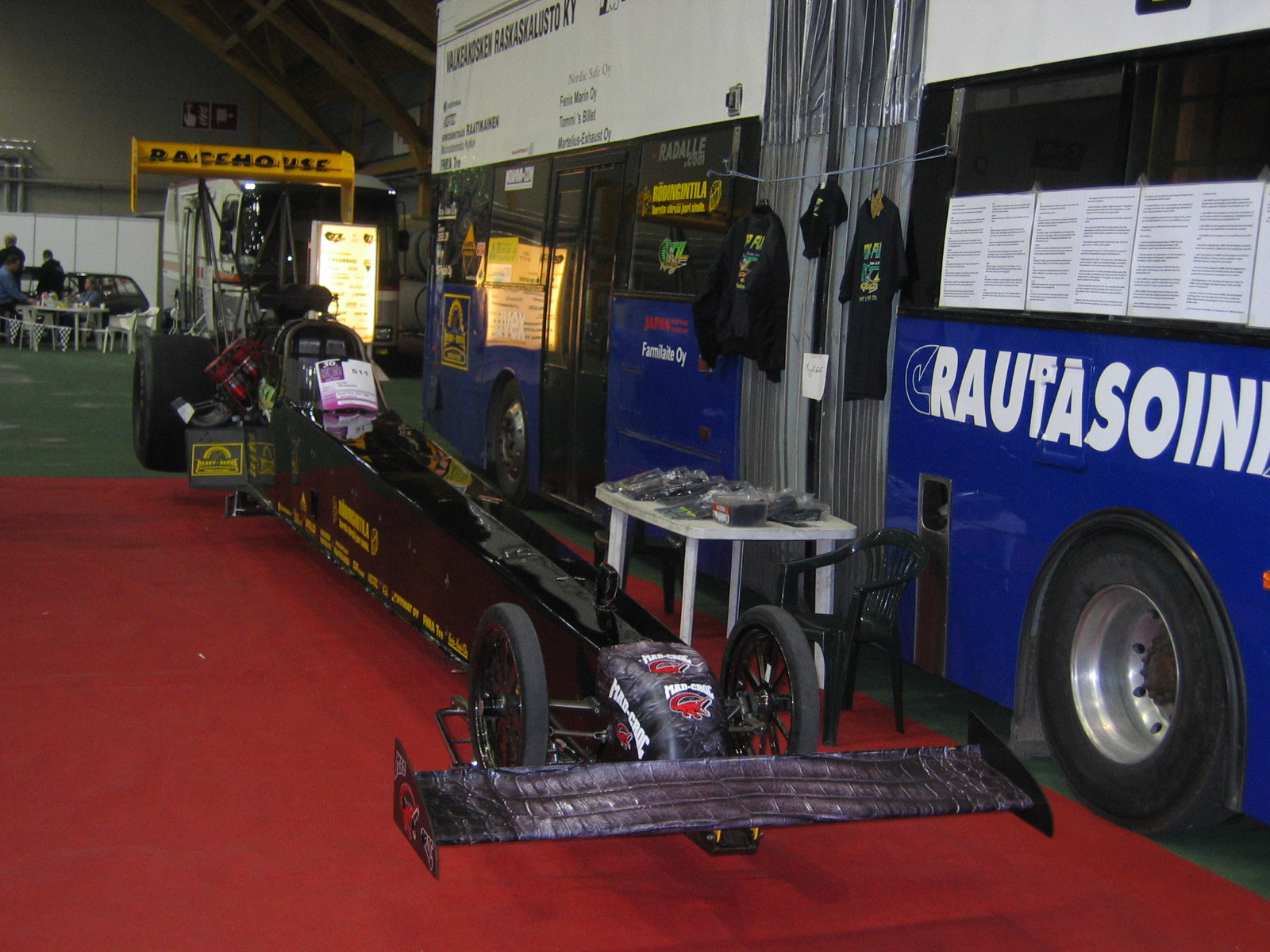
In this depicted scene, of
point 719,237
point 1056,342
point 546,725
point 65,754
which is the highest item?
point 719,237

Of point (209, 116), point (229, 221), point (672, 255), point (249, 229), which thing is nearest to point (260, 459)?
point (672, 255)

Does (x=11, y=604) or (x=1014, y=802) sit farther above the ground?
(x=1014, y=802)

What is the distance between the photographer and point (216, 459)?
702 centimetres

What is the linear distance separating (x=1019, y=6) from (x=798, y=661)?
222cm

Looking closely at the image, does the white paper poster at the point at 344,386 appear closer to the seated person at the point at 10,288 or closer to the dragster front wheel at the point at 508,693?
the dragster front wheel at the point at 508,693

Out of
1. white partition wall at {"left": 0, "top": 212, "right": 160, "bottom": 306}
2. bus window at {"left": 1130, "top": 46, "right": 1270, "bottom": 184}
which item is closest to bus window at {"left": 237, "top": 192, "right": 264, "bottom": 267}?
white partition wall at {"left": 0, "top": 212, "right": 160, "bottom": 306}

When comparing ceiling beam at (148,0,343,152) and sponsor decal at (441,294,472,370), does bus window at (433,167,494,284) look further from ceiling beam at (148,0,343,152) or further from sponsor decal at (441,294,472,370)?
ceiling beam at (148,0,343,152)

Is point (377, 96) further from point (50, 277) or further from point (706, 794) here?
point (706, 794)

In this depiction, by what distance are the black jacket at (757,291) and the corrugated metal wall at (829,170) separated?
0.15ft

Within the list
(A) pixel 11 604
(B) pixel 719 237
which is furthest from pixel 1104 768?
(A) pixel 11 604

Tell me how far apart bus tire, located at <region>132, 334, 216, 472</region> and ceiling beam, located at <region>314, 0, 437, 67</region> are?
36.8ft

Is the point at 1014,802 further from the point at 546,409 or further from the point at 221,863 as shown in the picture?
the point at 546,409

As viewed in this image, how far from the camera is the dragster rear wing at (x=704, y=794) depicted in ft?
8.22

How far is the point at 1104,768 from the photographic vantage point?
374 cm
